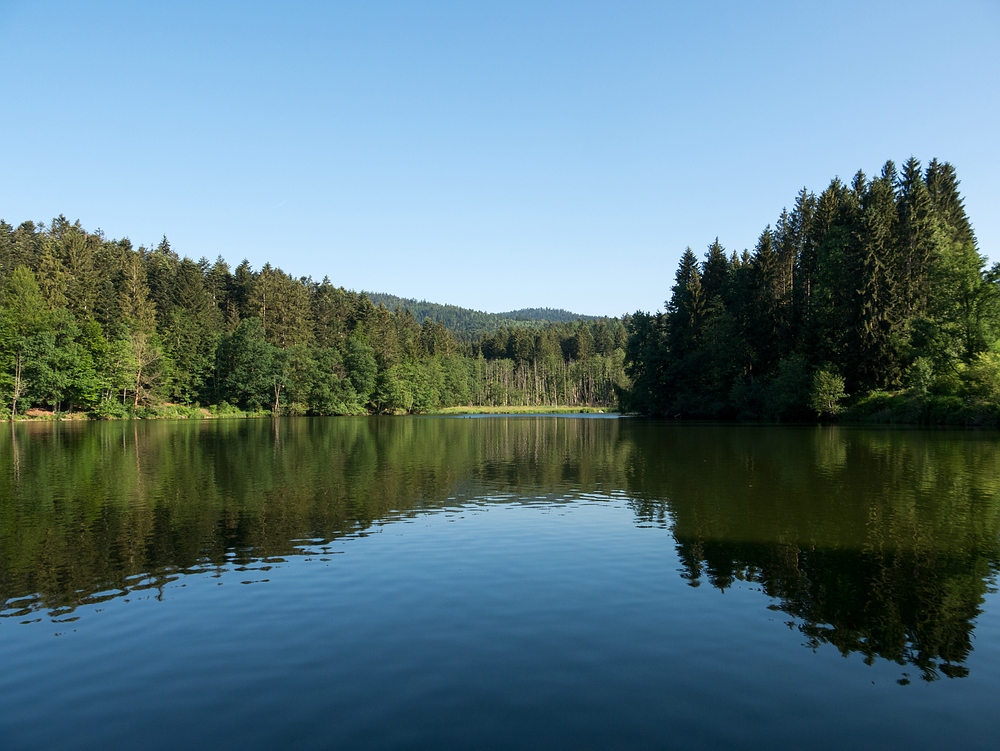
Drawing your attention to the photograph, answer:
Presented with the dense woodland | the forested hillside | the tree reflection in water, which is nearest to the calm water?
the tree reflection in water

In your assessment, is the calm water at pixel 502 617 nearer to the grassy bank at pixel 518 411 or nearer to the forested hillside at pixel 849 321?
the forested hillside at pixel 849 321

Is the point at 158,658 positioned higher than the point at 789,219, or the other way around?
the point at 789,219

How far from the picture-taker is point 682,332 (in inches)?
3652

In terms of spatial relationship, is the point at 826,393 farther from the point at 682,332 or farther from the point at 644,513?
the point at 644,513

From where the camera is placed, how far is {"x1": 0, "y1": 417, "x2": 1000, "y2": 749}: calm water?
7.18 metres

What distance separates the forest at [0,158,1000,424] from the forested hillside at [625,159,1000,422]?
0.19 m

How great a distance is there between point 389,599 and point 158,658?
358cm

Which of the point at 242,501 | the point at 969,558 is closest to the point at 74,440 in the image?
the point at 242,501

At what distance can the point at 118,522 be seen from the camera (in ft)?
58.1

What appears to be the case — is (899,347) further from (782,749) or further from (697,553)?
(782,749)

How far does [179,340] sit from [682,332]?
69.8 m

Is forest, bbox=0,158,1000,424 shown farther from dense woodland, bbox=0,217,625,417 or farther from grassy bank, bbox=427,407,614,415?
grassy bank, bbox=427,407,614,415

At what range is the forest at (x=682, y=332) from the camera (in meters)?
60.5

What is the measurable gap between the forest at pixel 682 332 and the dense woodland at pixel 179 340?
293mm
